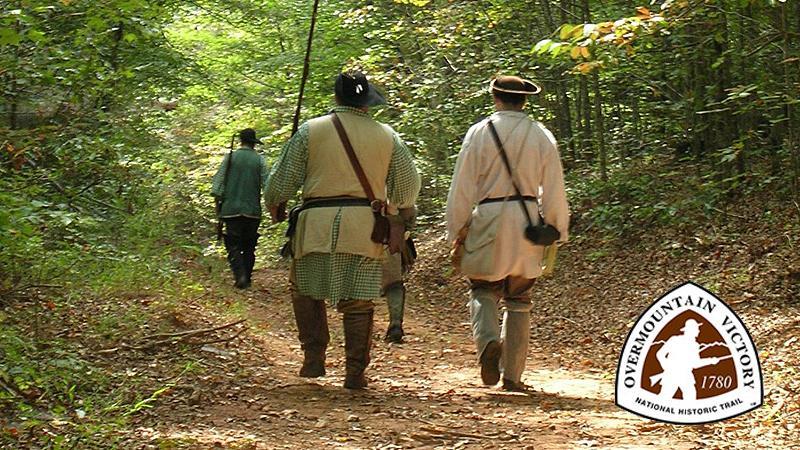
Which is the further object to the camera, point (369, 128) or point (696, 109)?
point (696, 109)

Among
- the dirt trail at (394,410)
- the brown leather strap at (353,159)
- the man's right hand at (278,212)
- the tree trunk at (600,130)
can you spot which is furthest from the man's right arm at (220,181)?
the brown leather strap at (353,159)

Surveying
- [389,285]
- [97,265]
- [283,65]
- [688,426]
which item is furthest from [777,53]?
[283,65]

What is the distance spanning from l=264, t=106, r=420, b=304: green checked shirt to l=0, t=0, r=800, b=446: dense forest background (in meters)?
1.42

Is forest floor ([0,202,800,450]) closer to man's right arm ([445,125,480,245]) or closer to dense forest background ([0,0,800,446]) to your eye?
dense forest background ([0,0,800,446])

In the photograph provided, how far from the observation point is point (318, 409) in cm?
644

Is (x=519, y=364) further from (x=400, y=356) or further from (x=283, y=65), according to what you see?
(x=283, y=65)

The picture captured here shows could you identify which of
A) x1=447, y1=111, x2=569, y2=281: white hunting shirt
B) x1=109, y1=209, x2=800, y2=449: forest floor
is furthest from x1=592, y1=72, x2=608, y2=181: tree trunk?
x1=447, y1=111, x2=569, y2=281: white hunting shirt

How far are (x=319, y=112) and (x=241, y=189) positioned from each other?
176 inches

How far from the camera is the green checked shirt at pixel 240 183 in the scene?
1339cm

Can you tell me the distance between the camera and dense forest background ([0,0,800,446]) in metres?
7.26

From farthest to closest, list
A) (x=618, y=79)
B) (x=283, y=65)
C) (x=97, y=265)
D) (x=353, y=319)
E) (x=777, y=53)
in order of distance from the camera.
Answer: (x=283, y=65) → (x=618, y=79) → (x=777, y=53) → (x=97, y=265) → (x=353, y=319)

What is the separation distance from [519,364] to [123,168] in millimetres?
5281

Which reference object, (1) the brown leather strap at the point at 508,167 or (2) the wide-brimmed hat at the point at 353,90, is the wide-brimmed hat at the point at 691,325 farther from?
(2) the wide-brimmed hat at the point at 353,90

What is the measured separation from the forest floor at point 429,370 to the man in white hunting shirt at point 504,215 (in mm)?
484
